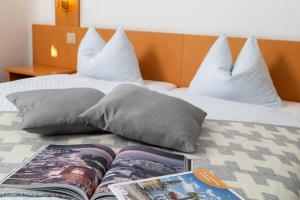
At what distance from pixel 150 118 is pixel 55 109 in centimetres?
37

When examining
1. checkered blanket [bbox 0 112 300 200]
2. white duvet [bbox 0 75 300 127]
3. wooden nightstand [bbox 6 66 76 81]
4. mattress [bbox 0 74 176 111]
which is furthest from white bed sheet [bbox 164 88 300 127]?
wooden nightstand [bbox 6 66 76 81]

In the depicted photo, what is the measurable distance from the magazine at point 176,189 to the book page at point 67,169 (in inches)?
3.7

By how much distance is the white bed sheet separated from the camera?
162cm

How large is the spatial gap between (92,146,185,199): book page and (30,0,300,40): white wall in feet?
5.01

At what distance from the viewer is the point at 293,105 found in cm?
207

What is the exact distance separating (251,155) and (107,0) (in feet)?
6.95

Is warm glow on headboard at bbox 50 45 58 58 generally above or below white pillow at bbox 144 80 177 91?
above

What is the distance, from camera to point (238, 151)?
1181 mm

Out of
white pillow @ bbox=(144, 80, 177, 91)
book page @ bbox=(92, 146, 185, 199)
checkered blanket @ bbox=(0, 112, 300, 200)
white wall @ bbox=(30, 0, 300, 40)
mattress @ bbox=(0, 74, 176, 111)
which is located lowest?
checkered blanket @ bbox=(0, 112, 300, 200)

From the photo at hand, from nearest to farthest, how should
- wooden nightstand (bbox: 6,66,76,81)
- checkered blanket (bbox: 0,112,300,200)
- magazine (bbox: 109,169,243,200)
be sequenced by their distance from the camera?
magazine (bbox: 109,169,243,200)
checkered blanket (bbox: 0,112,300,200)
wooden nightstand (bbox: 6,66,76,81)

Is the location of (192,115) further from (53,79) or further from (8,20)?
(8,20)

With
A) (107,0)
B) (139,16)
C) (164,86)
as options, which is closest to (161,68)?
(164,86)

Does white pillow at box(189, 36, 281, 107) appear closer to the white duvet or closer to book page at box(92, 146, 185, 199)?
the white duvet

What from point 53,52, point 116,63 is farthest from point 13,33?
point 116,63
